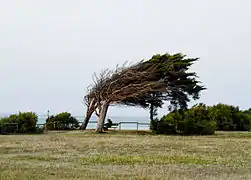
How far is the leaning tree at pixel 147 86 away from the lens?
34531 millimetres

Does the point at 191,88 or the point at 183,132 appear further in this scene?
the point at 191,88

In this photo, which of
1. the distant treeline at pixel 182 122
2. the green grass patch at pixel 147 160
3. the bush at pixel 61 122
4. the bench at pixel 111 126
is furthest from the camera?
the bush at pixel 61 122

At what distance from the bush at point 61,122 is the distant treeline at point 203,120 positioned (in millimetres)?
8643

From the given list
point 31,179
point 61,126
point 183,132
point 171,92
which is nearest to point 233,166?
point 31,179

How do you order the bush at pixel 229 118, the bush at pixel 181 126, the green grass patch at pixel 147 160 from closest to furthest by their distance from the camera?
the green grass patch at pixel 147 160 < the bush at pixel 181 126 < the bush at pixel 229 118

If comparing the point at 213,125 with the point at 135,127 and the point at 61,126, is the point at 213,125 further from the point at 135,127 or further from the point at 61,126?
the point at 61,126

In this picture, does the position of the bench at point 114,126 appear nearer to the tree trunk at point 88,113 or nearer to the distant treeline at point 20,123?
the tree trunk at point 88,113

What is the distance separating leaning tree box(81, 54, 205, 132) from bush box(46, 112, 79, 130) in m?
3.45

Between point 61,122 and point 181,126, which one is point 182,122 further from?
point 61,122

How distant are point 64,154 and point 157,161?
12.2 feet

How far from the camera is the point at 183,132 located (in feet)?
112

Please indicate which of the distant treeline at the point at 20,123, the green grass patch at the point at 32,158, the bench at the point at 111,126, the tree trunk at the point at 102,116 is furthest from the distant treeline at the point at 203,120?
the green grass patch at the point at 32,158

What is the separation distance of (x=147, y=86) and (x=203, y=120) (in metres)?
5.88

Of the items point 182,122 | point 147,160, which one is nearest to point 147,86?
point 182,122
